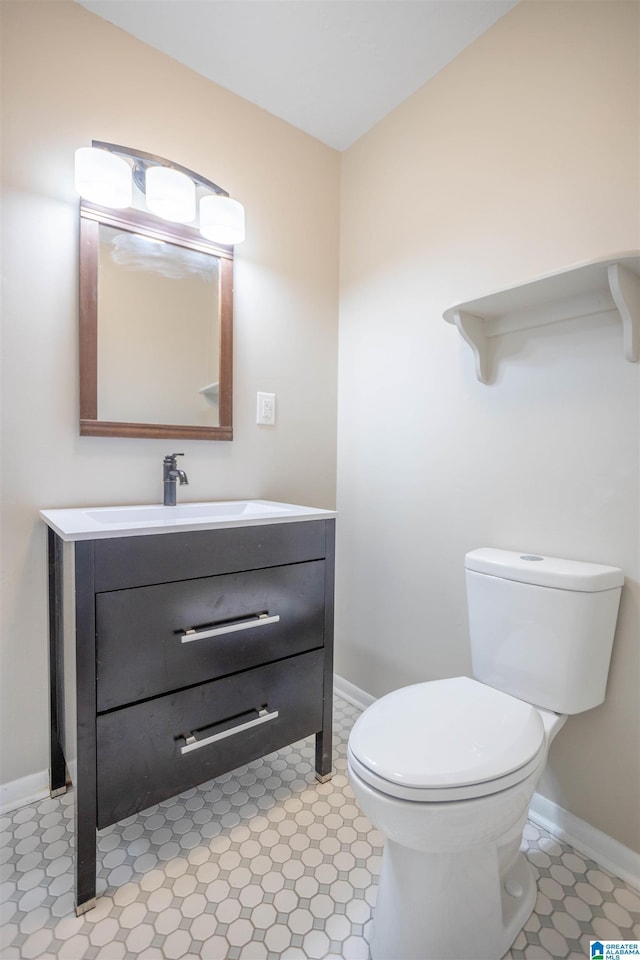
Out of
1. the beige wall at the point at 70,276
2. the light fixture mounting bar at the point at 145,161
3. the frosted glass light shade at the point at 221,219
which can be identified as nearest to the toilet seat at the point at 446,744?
the beige wall at the point at 70,276

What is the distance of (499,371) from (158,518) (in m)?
1.11

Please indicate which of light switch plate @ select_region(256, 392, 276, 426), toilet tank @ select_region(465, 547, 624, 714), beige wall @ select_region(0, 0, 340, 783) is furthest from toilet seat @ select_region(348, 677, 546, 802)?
light switch plate @ select_region(256, 392, 276, 426)

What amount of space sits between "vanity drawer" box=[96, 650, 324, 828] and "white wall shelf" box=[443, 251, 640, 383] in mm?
1095

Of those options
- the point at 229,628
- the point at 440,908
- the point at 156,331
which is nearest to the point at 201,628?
the point at 229,628

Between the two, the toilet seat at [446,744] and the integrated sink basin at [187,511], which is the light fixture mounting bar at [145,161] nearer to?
the integrated sink basin at [187,511]

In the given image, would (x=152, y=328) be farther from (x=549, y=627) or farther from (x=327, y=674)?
(x=549, y=627)

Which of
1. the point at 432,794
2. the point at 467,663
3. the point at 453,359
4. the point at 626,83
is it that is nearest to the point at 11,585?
the point at 432,794

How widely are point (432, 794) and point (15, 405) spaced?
139cm

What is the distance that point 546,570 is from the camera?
1.13 m

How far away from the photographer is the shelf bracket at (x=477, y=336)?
1.35 metres

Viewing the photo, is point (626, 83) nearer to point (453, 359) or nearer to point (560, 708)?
point (453, 359)

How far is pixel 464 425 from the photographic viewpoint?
149 cm

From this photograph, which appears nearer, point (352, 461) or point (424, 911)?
point (424, 911)

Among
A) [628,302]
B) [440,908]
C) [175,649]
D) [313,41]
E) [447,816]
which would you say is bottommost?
[440,908]
